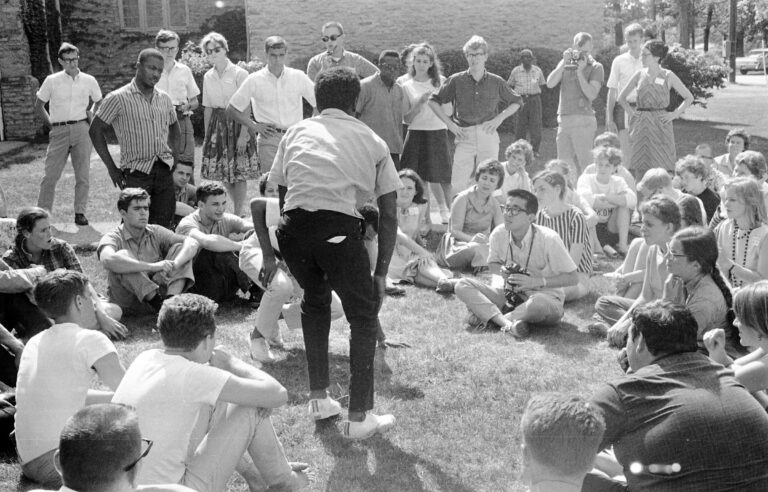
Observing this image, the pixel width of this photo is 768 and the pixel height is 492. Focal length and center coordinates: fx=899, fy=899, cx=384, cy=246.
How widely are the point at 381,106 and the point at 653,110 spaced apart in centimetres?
323

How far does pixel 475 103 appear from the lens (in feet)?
32.2

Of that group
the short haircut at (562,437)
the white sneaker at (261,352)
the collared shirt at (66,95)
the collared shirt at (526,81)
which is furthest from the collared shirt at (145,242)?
the collared shirt at (526,81)

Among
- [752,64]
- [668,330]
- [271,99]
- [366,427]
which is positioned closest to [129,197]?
[271,99]

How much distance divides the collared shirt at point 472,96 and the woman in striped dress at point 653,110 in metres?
1.49

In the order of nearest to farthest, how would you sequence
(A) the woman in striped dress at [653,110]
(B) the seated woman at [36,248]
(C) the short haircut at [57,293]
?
(C) the short haircut at [57,293] → (B) the seated woman at [36,248] → (A) the woman in striped dress at [653,110]

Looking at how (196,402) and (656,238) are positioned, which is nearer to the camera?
(196,402)

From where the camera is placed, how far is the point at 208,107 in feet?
32.6

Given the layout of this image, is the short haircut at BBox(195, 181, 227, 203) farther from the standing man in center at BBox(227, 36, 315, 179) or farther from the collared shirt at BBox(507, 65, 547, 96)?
the collared shirt at BBox(507, 65, 547, 96)

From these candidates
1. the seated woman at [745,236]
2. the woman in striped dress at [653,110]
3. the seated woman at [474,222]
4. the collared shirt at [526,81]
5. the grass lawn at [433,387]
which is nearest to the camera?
the grass lawn at [433,387]

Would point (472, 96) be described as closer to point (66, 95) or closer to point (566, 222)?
point (566, 222)

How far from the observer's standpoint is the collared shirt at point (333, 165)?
450cm

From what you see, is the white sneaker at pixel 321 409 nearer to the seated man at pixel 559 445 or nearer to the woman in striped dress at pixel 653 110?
the seated man at pixel 559 445

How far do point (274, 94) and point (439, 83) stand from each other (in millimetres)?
1974

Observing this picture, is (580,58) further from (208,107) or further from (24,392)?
(24,392)
